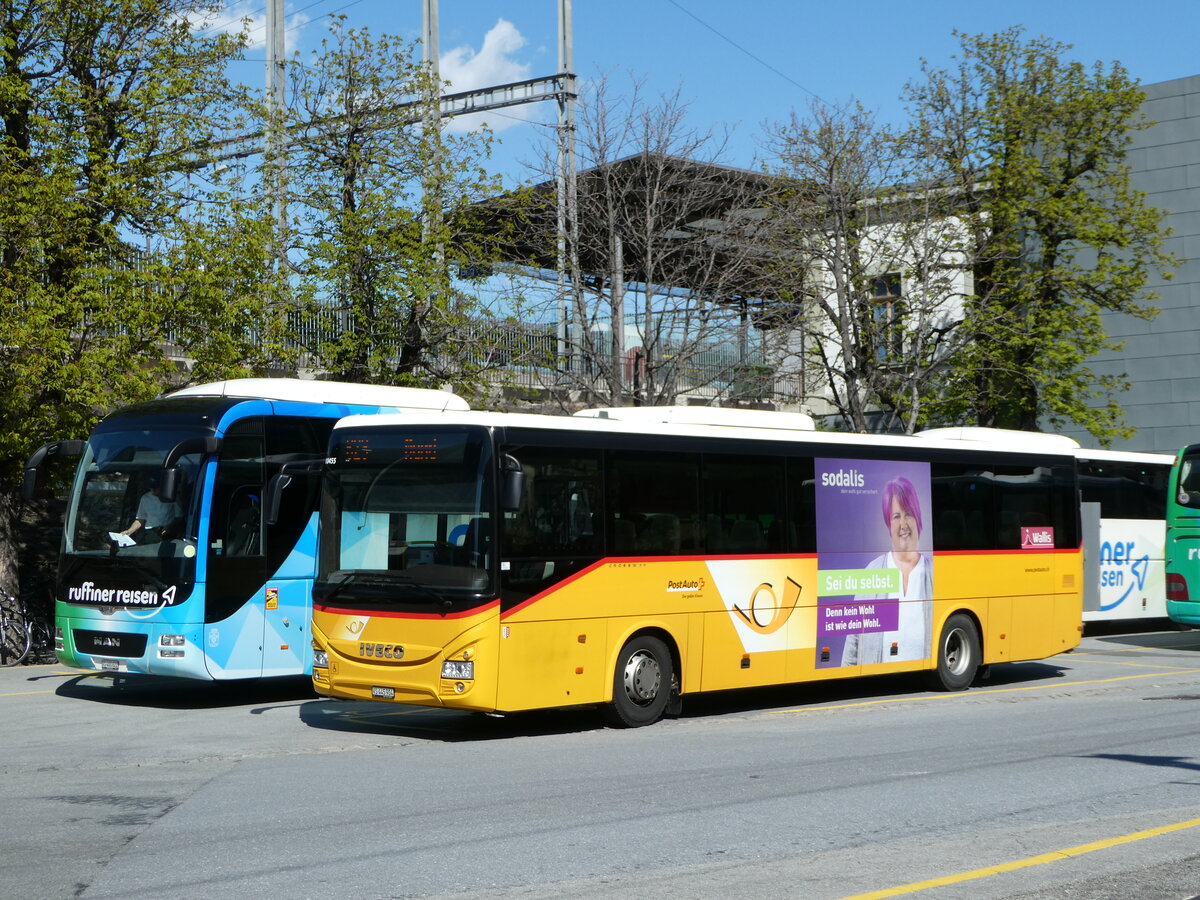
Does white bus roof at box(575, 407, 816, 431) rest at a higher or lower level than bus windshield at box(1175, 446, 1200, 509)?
higher

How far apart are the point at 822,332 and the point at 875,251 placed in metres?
2.70

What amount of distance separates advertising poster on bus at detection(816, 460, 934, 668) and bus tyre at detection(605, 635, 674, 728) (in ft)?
7.93

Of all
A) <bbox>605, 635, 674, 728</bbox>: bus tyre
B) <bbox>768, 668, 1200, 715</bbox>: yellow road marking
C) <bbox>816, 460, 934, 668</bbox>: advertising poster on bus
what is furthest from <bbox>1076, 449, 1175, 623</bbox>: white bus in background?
<bbox>605, 635, 674, 728</bbox>: bus tyre

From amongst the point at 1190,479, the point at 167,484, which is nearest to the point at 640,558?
the point at 167,484

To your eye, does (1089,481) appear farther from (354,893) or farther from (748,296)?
(354,893)

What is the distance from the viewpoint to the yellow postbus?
12500 millimetres

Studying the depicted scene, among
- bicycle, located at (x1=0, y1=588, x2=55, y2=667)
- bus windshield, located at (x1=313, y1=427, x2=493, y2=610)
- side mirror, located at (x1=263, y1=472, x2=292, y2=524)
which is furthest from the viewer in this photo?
bicycle, located at (x1=0, y1=588, x2=55, y2=667)

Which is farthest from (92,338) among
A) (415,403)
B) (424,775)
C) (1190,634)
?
(1190,634)

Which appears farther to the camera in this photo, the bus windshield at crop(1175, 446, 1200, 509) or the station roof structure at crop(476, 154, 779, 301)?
the station roof structure at crop(476, 154, 779, 301)

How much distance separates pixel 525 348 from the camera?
26.8m

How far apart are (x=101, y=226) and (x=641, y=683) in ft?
39.1

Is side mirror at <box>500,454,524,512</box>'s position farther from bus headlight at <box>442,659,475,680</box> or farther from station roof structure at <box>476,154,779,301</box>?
station roof structure at <box>476,154,779,301</box>

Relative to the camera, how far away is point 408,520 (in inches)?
504

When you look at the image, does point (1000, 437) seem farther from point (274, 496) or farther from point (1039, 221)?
point (1039, 221)
